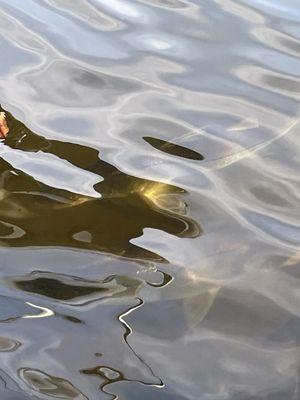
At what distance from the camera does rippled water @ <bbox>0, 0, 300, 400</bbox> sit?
1893 millimetres

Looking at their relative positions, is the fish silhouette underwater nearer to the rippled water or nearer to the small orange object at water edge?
the rippled water

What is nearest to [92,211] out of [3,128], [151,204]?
[151,204]

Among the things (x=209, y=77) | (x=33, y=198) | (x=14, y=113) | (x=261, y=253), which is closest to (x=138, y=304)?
(x=261, y=253)

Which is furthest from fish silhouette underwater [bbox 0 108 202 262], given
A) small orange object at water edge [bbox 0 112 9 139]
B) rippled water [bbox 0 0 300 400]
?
small orange object at water edge [bbox 0 112 9 139]

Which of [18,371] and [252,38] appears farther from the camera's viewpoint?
[252,38]

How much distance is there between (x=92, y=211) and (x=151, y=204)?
0.20 metres

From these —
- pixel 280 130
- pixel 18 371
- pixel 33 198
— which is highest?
pixel 280 130

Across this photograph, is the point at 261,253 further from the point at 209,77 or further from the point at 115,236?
the point at 209,77

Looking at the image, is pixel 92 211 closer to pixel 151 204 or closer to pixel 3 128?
pixel 151 204

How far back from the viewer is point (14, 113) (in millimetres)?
2949

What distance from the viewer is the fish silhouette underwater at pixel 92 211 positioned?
7.47ft

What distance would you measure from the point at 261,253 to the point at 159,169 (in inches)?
21.4

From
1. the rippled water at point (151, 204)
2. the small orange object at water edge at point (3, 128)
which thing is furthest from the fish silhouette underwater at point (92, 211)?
the small orange object at water edge at point (3, 128)

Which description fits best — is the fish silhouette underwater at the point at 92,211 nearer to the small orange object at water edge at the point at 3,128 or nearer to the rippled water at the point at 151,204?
the rippled water at the point at 151,204
